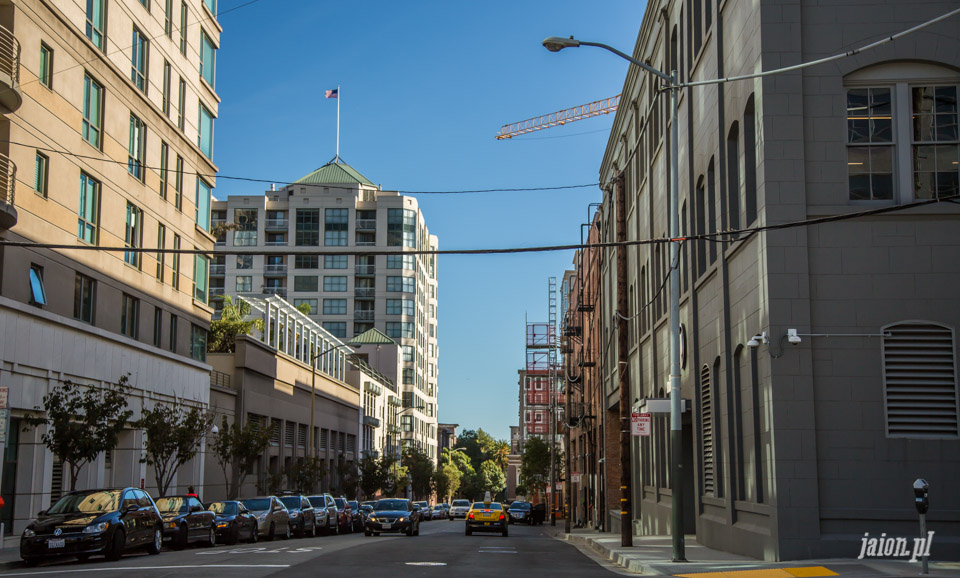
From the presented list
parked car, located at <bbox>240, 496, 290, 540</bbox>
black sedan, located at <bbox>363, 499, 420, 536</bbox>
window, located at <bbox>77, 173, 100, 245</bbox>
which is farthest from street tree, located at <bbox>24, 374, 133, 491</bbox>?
black sedan, located at <bbox>363, 499, 420, 536</bbox>

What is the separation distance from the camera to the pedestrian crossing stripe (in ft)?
48.2

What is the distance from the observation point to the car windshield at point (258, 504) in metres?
33.9

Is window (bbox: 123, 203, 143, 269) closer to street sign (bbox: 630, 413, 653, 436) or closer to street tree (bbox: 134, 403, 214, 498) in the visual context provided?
street tree (bbox: 134, 403, 214, 498)

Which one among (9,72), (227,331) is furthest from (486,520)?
(227,331)

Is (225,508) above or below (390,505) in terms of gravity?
above

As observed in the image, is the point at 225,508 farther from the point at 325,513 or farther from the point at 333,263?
the point at 333,263

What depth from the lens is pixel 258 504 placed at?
34125mm

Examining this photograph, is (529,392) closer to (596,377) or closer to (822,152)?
(596,377)

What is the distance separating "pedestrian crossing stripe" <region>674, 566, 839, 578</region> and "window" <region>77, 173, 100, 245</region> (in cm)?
2457

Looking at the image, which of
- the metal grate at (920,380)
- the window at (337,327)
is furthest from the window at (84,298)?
the window at (337,327)

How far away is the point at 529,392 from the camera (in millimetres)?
102938

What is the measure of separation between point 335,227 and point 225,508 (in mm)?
91206

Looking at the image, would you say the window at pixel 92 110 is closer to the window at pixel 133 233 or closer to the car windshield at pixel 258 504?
the window at pixel 133 233

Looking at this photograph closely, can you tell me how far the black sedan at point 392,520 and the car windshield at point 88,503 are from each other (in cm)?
1720
